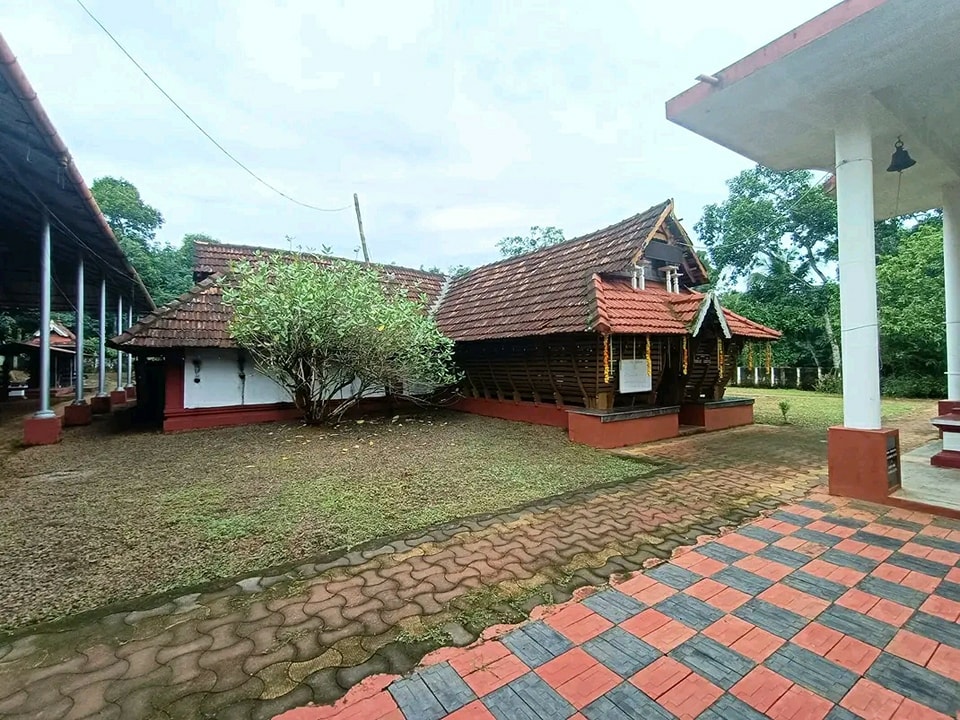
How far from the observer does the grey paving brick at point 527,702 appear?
5.75ft

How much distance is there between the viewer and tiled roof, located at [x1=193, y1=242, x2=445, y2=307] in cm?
1121

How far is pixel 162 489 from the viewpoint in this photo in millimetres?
4938

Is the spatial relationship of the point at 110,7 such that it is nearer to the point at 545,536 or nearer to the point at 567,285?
the point at 567,285

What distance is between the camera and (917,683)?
6.25 feet

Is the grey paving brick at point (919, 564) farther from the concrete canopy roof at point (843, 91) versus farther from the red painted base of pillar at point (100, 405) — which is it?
the red painted base of pillar at point (100, 405)

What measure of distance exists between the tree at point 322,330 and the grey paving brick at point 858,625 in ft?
22.8

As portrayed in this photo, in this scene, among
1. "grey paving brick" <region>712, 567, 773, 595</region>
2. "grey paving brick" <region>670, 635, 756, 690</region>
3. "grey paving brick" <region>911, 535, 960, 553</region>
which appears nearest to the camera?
"grey paving brick" <region>670, 635, 756, 690</region>

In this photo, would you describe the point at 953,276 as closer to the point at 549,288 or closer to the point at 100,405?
the point at 549,288

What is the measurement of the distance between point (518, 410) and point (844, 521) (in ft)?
21.4

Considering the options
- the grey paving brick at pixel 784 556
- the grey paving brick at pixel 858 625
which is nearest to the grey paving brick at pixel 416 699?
the grey paving brick at pixel 858 625

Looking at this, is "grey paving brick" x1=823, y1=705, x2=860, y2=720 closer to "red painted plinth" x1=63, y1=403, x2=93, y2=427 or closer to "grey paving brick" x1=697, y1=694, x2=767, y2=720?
"grey paving brick" x1=697, y1=694, x2=767, y2=720

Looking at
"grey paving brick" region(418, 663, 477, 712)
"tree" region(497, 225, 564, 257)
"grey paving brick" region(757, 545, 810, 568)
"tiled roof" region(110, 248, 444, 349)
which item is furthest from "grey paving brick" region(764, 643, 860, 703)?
"tree" region(497, 225, 564, 257)

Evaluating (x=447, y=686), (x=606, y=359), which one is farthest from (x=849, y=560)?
(x=606, y=359)

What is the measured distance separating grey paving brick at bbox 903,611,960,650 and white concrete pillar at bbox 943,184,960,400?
660cm
